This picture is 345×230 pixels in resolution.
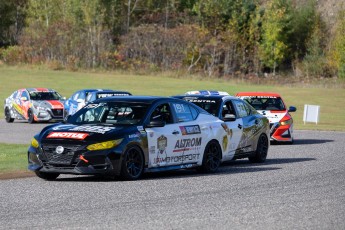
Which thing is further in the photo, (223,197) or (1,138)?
(1,138)

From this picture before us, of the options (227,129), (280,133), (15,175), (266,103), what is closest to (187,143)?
(227,129)

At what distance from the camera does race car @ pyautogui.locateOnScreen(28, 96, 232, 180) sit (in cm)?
1477

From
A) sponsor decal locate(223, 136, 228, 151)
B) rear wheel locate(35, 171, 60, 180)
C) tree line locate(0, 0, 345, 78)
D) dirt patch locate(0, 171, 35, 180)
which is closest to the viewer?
rear wheel locate(35, 171, 60, 180)

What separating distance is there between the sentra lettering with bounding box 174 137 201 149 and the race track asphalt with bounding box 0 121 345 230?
1.83ft

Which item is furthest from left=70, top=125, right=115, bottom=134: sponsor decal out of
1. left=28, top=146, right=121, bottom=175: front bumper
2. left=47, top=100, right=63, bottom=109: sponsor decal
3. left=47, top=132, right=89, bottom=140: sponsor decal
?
left=47, top=100, right=63, bottom=109: sponsor decal

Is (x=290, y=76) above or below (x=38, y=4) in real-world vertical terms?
below

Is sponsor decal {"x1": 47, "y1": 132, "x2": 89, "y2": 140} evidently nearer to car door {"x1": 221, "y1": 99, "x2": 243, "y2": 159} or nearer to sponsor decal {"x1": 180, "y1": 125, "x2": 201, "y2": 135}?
sponsor decal {"x1": 180, "y1": 125, "x2": 201, "y2": 135}

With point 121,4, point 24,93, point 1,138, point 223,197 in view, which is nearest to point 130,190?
point 223,197

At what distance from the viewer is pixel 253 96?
28141 mm

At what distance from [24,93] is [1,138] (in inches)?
471

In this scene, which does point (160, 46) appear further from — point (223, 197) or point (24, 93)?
point (223, 197)

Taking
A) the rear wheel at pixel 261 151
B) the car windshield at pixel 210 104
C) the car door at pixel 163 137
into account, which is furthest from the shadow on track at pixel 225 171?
the car windshield at pixel 210 104

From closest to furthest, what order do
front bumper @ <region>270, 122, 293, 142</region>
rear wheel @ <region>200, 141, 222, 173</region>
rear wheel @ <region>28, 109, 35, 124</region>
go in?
rear wheel @ <region>200, 141, 222, 173</region> < front bumper @ <region>270, 122, 293, 142</region> < rear wheel @ <region>28, 109, 35, 124</region>

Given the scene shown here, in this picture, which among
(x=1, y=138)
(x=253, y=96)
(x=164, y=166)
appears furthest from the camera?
(x=253, y=96)
